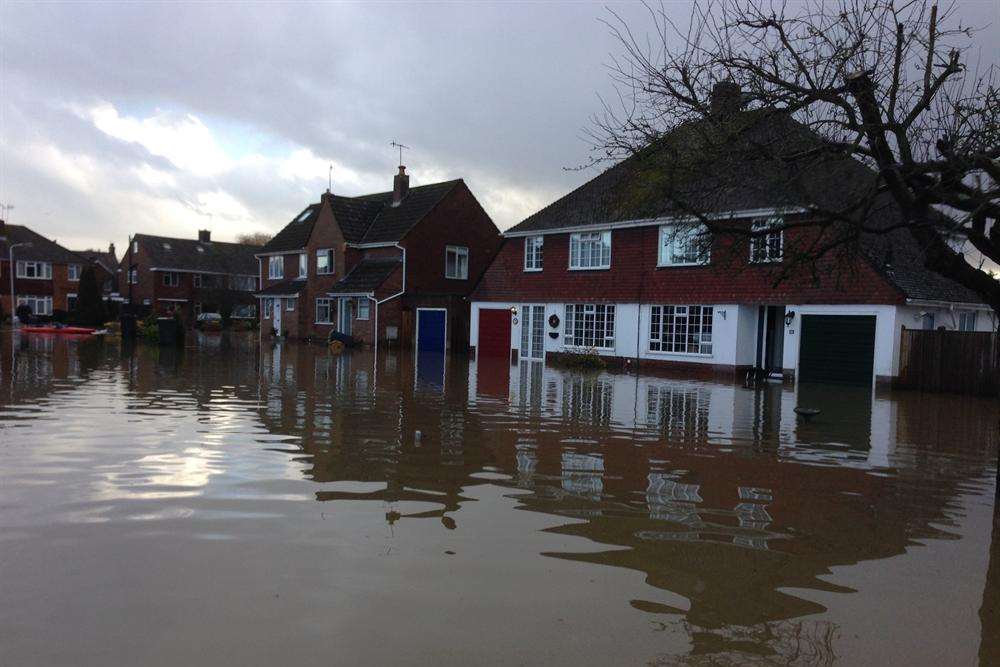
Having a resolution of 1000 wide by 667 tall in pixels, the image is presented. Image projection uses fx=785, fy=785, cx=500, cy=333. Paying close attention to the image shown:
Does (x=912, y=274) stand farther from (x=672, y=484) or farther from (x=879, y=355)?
(x=672, y=484)

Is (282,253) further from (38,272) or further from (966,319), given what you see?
(966,319)

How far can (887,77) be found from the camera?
28.2 ft

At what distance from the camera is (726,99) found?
29.1 ft

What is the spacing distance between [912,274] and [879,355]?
104 inches

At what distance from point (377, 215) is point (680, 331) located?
2140 cm

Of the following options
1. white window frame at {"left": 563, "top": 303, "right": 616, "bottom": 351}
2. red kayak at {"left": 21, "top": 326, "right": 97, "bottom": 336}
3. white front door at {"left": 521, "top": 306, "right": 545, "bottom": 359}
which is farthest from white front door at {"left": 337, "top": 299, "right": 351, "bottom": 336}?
red kayak at {"left": 21, "top": 326, "right": 97, "bottom": 336}

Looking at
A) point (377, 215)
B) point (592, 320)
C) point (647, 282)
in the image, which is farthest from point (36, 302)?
point (647, 282)

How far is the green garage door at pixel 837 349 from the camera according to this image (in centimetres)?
2153

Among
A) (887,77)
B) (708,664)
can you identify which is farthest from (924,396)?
(708,664)

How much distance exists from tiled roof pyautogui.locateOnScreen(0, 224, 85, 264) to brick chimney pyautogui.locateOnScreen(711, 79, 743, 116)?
6625 cm

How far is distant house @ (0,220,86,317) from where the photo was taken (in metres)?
61.4

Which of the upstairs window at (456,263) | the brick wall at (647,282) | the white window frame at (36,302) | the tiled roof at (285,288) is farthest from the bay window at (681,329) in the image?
the white window frame at (36,302)

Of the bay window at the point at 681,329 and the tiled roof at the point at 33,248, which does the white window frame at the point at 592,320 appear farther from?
the tiled roof at the point at 33,248

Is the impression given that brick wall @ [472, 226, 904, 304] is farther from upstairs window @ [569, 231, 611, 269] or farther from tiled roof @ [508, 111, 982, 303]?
tiled roof @ [508, 111, 982, 303]
